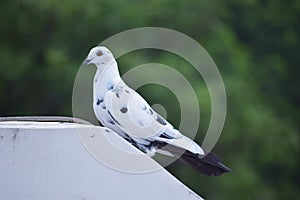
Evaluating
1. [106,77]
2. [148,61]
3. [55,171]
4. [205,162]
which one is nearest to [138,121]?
[106,77]

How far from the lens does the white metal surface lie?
91.8 inches

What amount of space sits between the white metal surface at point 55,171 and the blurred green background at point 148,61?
4.19 m

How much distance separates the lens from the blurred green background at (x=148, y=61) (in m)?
7.11

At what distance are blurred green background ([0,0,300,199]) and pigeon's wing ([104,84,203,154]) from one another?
3.32m

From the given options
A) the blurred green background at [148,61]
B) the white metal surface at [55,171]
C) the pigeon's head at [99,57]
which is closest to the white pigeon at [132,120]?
the pigeon's head at [99,57]

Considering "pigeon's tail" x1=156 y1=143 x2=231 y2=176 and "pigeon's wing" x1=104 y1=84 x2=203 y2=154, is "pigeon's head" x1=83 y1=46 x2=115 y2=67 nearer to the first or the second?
"pigeon's wing" x1=104 y1=84 x2=203 y2=154

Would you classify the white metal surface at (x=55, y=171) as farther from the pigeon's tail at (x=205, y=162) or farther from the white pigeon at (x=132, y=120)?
the white pigeon at (x=132, y=120)

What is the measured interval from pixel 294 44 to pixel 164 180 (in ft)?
Answer: 32.1

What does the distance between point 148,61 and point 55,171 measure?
16.1 ft

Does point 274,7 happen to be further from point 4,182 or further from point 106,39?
point 4,182

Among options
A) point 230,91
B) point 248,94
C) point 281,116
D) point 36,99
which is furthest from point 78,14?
point 281,116

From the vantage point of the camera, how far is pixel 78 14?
24.2ft

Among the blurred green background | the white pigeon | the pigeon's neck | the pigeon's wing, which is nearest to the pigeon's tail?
the white pigeon

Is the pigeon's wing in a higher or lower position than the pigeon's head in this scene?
lower
